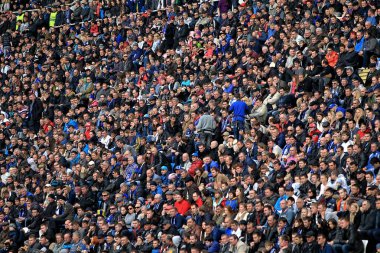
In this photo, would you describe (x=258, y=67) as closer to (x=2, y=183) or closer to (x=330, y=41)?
(x=330, y=41)

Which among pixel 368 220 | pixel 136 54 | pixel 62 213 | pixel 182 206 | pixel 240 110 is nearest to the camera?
pixel 368 220

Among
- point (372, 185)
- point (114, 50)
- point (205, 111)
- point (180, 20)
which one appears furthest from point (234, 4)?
point (372, 185)

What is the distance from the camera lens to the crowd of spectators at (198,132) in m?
21.5

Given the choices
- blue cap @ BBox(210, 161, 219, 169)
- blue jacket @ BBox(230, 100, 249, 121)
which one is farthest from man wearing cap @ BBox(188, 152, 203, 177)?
blue jacket @ BBox(230, 100, 249, 121)

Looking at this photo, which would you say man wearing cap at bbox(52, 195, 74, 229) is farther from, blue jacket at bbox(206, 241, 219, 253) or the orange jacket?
the orange jacket

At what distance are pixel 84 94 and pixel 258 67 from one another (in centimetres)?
683

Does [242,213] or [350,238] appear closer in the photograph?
[350,238]

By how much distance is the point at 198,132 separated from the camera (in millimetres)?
27203

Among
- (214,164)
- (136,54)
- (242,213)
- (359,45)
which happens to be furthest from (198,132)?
(136,54)

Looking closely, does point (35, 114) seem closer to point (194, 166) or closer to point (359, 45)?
point (194, 166)

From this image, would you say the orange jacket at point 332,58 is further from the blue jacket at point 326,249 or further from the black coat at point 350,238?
the blue jacket at point 326,249

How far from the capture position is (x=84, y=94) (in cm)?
3353

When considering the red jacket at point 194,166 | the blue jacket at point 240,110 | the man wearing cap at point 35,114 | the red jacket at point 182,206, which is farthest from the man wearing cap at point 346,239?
the man wearing cap at point 35,114

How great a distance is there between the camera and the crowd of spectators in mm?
21500
